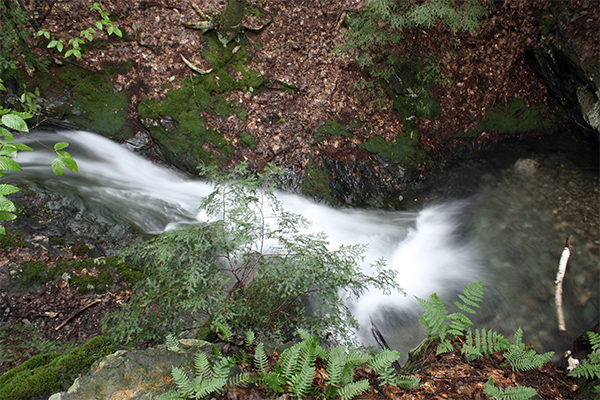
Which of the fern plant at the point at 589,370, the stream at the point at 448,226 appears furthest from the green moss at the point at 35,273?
the fern plant at the point at 589,370

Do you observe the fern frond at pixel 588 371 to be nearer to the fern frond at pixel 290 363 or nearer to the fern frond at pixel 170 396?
the fern frond at pixel 290 363

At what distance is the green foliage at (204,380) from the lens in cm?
208

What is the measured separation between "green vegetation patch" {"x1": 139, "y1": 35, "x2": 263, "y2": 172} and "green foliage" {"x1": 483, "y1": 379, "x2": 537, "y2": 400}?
5.66 metres

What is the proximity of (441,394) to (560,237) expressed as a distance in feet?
18.2

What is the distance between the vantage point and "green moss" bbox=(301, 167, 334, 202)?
6742mm

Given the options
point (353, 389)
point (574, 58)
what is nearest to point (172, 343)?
point (353, 389)

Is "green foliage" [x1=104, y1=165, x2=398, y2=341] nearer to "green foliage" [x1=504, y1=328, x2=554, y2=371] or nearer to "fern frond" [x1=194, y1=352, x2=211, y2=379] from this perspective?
"fern frond" [x1=194, y1=352, x2=211, y2=379]

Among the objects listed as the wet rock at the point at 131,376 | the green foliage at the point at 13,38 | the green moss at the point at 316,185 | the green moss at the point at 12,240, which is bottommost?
the green moss at the point at 12,240

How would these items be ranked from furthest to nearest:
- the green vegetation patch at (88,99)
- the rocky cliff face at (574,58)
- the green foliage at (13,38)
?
the green vegetation patch at (88,99) → the rocky cliff face at (574,58) → the green foliage at (13,38)

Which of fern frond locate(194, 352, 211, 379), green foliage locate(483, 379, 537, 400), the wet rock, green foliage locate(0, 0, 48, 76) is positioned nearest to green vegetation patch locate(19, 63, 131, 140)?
green foliage locate(0, 0, 48, 76)

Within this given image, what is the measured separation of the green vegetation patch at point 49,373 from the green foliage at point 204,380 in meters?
0.95

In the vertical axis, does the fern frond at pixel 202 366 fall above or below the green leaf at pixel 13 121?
below

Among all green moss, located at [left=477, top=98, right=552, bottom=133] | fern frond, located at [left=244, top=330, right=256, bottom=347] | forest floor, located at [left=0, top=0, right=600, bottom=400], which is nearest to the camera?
fern frond, located at [left=244, top=330, right=256, bottom=347]

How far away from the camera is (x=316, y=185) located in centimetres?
676
